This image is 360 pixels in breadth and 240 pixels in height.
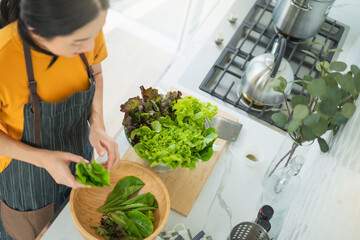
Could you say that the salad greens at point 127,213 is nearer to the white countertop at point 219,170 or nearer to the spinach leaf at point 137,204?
the spinach leaf at point 137,204

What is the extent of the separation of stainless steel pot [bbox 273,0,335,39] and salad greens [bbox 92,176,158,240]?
0.96m

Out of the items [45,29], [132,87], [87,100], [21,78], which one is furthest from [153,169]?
[132,87]

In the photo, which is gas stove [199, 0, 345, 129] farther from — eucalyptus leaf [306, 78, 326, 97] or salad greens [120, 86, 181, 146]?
eucalyptus leaf [306, 78, 326, 97]

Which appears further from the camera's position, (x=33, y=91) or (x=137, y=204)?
(x=137, y=204)

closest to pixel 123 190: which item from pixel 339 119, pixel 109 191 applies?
pixel 109 191

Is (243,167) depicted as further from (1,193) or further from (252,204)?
(1,193)

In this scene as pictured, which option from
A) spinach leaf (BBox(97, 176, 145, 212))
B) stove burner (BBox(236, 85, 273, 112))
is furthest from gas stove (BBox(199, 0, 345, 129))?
spinach leaf (BBox(97, 176, 145, 212))

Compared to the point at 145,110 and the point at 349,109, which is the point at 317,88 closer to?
the point at 349,109

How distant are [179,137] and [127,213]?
0.26 m

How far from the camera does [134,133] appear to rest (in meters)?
1.11

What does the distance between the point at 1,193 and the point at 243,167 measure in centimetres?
83

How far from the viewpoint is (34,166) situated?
1.17m

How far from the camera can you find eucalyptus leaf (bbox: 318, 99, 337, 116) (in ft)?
2.72

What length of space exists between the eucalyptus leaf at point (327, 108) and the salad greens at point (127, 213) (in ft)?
1.77
